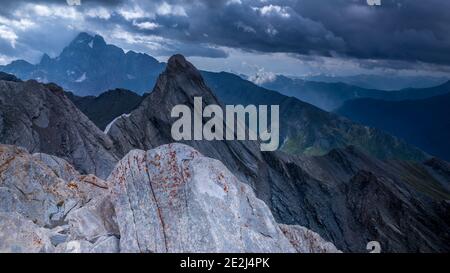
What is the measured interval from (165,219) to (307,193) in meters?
127

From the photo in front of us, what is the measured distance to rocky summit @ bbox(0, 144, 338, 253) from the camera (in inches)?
848

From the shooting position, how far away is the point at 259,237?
22516mm

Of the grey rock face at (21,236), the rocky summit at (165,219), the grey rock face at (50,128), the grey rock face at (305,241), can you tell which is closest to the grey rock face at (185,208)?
the rocky summit at (165,219)

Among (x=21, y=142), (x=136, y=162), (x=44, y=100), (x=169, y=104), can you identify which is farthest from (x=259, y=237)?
(x=169, y=104)

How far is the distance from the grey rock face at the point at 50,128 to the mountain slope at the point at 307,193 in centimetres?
1623

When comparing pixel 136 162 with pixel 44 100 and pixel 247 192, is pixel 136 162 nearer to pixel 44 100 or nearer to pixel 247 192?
pixel 247 192

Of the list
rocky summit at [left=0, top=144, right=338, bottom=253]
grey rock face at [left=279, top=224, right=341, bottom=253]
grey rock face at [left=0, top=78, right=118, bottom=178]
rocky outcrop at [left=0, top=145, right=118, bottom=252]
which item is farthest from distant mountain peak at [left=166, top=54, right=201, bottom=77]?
grey rock face at [left=279, top=224, right=341, bottom=253]

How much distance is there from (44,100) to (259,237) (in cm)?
9846

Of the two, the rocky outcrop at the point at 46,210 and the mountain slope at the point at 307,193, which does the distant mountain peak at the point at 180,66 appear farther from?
the rocky outcrop at the point at 46,210

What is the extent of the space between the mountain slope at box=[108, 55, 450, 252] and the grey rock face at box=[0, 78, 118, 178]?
53.2 feet

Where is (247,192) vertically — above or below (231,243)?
above

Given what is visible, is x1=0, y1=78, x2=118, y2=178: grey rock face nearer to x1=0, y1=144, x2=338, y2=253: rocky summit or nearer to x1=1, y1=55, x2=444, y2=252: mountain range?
x1=1, y1=55, x2=444, y2=252: mountain range

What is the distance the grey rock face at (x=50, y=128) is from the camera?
312 ft

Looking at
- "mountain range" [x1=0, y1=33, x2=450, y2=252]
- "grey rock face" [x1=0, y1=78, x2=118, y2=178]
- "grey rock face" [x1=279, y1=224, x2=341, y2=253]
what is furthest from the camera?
"grey rock face" [x1=0, y1=78, x2=118, y2=178]
